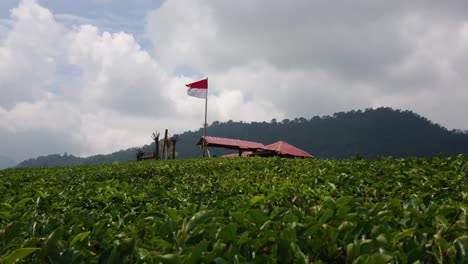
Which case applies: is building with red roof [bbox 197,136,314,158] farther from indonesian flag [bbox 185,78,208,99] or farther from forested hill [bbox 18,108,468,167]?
forested hill [bbox 18,108,468,167]

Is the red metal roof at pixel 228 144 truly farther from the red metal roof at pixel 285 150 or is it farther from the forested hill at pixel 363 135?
the forested hill at pixel 363 135

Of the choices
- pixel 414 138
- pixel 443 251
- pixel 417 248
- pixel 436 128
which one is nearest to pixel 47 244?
pixel 417 248

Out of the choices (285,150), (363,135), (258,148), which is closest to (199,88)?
(258,148)

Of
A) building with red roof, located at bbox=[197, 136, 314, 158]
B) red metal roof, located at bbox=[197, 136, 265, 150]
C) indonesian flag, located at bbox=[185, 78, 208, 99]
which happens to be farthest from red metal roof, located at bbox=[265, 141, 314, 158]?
indonesian flag, located at bbox=[185, 78, 208, 99]

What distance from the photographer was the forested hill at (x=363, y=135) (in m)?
160

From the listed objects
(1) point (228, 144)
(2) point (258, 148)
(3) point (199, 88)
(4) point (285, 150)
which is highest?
(3) point (199, 88)

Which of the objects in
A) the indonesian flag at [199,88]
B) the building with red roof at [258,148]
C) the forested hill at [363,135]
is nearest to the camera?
the indonesian flag at [199,88]

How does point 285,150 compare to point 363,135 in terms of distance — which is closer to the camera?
point 285,150

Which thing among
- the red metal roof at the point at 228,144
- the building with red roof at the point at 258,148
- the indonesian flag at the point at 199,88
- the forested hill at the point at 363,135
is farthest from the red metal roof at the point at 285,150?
the forested hill at the point at 363,135

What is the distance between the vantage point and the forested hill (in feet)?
523

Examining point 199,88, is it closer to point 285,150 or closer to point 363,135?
point 285,150

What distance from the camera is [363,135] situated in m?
179

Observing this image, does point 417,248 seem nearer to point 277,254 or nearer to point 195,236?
point 277,254

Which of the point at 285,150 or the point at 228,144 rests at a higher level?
the point at 228,144
